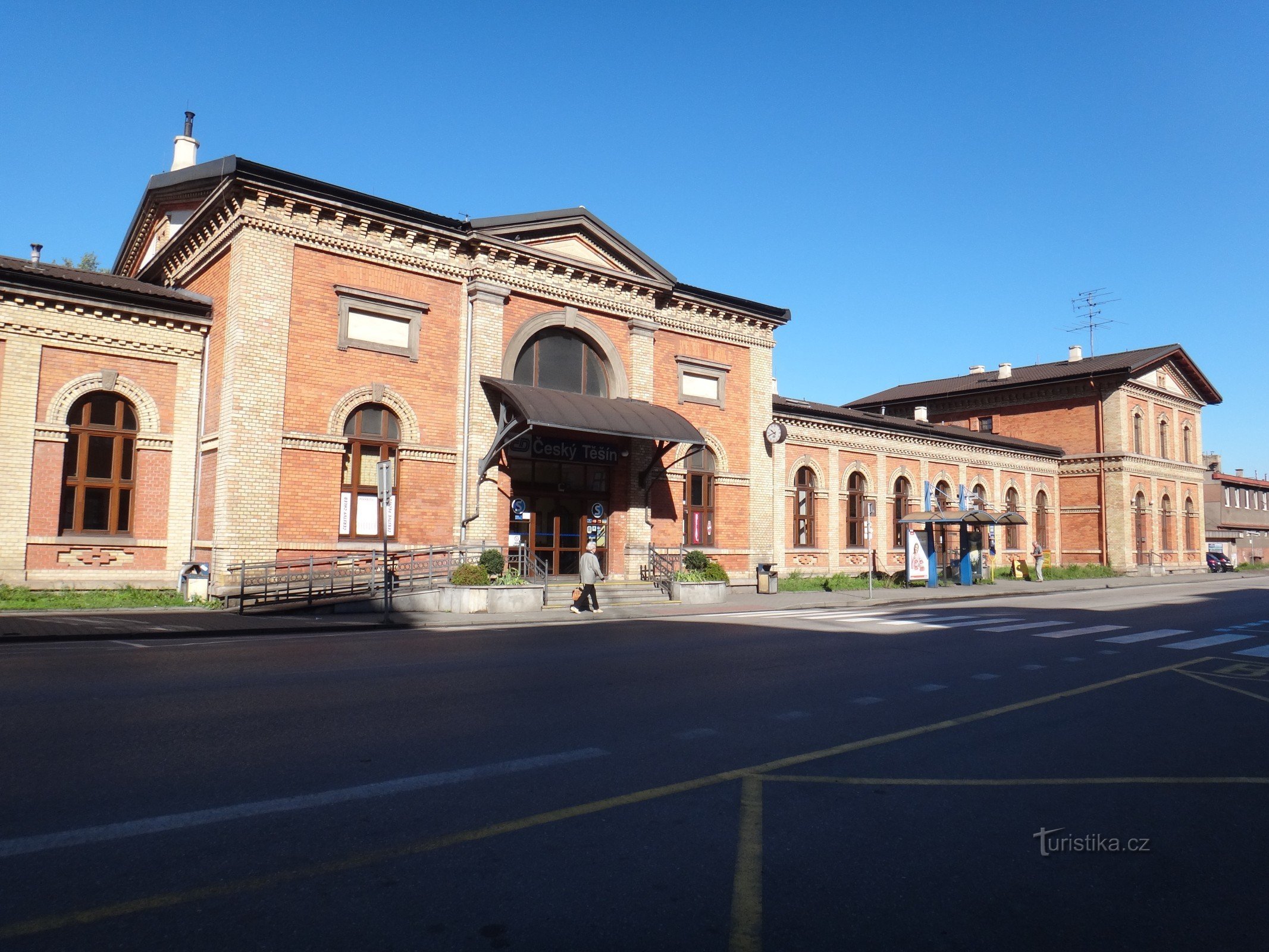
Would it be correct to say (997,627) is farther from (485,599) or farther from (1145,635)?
(485,599)

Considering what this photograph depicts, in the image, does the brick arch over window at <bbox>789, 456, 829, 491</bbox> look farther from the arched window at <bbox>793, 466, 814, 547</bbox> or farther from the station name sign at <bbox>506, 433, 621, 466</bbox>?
the station name sign at <bbox>506, 433, 621, 466</bbox>

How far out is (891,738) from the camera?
671 cm

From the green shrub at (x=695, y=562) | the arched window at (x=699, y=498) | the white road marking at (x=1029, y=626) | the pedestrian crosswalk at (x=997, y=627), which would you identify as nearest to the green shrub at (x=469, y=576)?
the pedestrian crosswalk at (x=997, y=627)

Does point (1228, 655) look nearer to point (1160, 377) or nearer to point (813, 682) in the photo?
point (813, 682)

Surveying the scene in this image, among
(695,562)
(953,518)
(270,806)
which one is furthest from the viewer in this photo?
(953,518)

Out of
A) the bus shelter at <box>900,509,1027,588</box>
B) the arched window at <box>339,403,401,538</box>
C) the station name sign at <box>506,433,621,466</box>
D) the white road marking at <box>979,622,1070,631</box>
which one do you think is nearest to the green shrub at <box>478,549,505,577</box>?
the arched window at <box>339,403,401,538</box>

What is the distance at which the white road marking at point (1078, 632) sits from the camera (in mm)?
14102

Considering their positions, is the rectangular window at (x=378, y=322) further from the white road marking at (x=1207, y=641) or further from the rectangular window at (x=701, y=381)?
the white road marking at (x=1207, y=641)

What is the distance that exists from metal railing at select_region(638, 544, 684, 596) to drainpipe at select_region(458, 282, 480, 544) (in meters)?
5.21

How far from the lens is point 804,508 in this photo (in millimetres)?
30656

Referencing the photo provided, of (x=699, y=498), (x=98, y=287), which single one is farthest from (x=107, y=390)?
(x=699, y=498)

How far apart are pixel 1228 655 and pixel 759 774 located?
10.0 m

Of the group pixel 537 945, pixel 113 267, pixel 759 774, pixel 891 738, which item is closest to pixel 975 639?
pixel 891 738

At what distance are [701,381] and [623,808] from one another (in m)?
21.3
